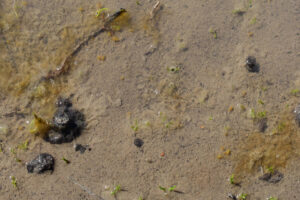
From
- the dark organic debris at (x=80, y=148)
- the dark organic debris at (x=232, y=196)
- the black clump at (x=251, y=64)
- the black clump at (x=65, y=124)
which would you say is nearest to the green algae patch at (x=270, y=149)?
the dark organic debris at (x=232, y=196)

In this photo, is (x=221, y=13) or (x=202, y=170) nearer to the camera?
(x=202, y=170)

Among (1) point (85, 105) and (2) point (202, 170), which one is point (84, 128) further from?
(2) point (202, 170)

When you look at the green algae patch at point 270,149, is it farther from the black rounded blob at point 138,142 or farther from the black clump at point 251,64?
the black rounded blob at point 138,142

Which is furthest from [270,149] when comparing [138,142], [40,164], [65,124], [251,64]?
[40,164]

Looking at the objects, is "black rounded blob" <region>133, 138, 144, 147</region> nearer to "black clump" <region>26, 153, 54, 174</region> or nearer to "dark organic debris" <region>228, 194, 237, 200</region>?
"black clump" <region>26, 153, 54, 174</region>

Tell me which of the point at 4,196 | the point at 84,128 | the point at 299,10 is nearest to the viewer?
the point at 4,196

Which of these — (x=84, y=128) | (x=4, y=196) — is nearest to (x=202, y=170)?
(x=84, y=128)

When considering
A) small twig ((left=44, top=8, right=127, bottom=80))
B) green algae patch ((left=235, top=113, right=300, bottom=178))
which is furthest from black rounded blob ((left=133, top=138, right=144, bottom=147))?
small twig ((left=44, top=8, right=127, bottom=80))

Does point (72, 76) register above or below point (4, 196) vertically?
above
